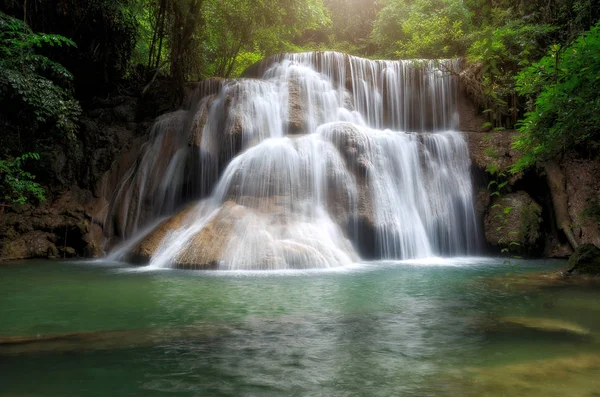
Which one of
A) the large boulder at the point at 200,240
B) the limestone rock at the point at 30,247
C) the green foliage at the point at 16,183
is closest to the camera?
the large boulder at the point at 200,240

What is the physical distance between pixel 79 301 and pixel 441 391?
5.14m

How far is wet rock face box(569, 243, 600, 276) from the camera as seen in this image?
327 inches

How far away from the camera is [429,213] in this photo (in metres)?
13.2

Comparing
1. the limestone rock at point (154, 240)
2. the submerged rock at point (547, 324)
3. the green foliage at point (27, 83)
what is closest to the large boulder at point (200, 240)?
the limestone rock at point (154, 240)

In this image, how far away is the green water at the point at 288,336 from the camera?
10.9 ft

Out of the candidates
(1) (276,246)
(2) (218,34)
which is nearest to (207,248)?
(1) (276,246)

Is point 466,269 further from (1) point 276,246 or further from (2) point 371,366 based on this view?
(2) point 371,366

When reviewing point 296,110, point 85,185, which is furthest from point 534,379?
point 85,185

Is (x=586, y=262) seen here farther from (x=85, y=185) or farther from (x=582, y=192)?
(x=85, y=185)

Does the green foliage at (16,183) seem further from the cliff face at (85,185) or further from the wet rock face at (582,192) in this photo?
the wet rock face at (582,192)

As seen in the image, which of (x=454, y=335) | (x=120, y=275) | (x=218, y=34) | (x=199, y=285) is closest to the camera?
(x=454, y=335)

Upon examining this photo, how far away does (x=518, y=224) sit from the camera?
12484mm

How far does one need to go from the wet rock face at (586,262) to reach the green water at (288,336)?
1356 mm

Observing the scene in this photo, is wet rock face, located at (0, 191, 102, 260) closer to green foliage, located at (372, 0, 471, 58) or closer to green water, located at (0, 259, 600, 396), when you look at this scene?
green water, located at (0, 259, 600, 396)
